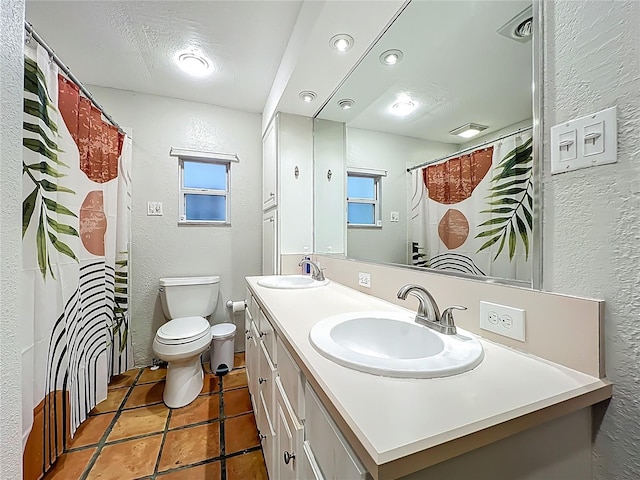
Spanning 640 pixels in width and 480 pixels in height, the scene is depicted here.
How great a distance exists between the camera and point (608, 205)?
0.58 meters

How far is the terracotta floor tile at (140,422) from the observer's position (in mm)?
1521

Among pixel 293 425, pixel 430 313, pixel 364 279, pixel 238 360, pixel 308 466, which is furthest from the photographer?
pixel 238 360

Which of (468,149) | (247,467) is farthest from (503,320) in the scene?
(247,467)

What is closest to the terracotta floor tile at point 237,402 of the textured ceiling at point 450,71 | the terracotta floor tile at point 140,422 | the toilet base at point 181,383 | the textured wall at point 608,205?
the toilet base at point 181,383

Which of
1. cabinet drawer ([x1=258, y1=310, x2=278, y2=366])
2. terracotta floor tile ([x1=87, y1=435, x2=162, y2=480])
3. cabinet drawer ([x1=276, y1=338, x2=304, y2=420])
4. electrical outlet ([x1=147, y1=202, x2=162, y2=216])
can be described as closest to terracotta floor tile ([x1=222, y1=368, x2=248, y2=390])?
terracotta floor tile ([x1=87, y1=435, x2=162, y2=480])

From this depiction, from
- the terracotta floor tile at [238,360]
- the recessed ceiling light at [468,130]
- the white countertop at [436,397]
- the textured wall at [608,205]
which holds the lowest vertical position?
the terracotta floor tile at [238,360]

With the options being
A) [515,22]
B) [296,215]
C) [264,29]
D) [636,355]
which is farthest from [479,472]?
[264,29]

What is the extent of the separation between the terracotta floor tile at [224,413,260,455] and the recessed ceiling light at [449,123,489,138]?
1.78 m

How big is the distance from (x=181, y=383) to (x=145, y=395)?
0.33 m

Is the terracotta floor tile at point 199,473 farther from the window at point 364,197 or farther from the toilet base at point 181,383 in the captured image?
the window at point 364,197

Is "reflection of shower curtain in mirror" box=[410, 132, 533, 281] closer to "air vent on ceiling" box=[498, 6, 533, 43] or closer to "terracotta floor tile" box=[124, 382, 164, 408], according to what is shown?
"air vent on ceiling" box=[498, 6, 533, 43]

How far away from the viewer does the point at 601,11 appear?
1.92 feet

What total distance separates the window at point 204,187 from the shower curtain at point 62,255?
1.82 ft

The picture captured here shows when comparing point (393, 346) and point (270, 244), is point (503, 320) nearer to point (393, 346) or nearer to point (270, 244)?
point (393, 346)
